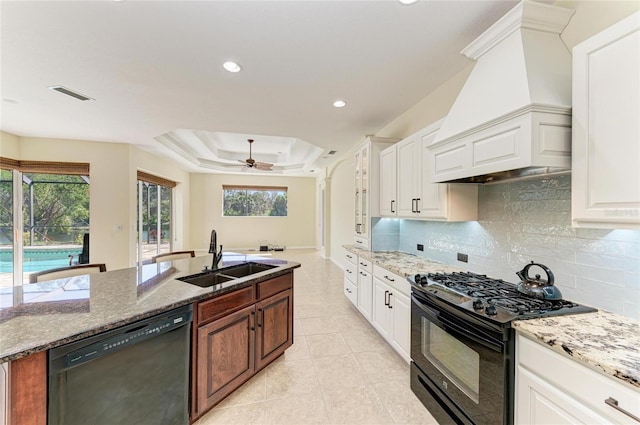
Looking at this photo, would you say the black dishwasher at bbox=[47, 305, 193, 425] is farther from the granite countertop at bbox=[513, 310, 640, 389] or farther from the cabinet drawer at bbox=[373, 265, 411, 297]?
the granite countertop at bbox=[513, 310, 640, 389]

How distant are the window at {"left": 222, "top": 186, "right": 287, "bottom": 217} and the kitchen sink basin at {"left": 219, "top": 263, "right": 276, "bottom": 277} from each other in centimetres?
713

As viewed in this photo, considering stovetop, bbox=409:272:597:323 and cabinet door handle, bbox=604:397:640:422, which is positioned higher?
stovetop, bbox=409:272:597:323

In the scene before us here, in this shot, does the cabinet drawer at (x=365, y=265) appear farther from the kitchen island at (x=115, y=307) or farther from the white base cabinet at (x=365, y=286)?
the kitchen island at (x=115, y=307)

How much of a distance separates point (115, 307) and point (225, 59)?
6.88 feet

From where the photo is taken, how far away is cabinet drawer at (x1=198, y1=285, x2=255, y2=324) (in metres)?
1.79

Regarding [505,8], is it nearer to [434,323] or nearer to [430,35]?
[430,35]

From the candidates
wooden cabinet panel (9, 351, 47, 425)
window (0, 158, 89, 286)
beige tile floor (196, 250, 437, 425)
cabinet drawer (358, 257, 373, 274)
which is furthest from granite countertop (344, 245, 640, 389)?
window (0, 158, 89, 286)

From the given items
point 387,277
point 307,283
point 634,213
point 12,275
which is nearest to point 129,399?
point 387,277

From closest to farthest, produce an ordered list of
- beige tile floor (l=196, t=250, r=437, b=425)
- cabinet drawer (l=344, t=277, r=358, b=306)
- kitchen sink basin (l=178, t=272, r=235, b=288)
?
1. beige tile floor (l=196, t=250, r=437, b=425)
2. kitchen sink basin (l=178, t=272, r=235, b=288)
3. cabinet drawer (l=344, t=277, r=358, b=306)

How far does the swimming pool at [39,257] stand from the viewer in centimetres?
445

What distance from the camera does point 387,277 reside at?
8.99 ft

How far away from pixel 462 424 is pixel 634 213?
1479 millimetres

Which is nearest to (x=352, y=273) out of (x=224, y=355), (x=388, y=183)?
(x=388, y=183)

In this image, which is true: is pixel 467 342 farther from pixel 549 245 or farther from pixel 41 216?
pixel 41 216
